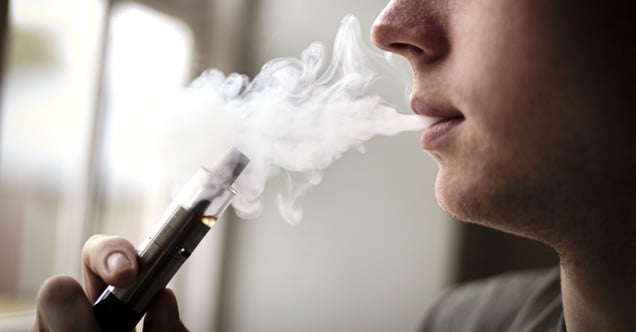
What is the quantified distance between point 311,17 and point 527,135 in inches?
43.9

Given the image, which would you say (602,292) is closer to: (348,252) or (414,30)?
(414,30)

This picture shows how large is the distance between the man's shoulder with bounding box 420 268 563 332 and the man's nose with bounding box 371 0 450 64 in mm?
593

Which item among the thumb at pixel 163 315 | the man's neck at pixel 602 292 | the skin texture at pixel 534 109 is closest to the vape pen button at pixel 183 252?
the thumb at pixel 163 315

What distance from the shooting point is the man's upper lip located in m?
0.78

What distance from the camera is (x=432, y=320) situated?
1461 millimetres

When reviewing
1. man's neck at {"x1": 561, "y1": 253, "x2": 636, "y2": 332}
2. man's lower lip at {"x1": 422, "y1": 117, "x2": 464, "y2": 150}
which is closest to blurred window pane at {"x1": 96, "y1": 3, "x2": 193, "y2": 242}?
man's lower lip at {"x1": 422, "y1": 117, "x2": 464, "y2": 150}

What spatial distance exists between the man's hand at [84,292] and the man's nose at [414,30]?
44 centimetres

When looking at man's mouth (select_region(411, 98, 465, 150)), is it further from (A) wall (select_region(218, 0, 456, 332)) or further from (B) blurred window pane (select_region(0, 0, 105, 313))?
(A) wall (select_region(218, 0, 456, 332))

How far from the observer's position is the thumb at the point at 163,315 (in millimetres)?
844

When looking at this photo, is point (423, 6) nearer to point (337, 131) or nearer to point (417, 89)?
point (417, 89)

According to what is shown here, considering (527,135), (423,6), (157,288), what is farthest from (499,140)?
(157,288)

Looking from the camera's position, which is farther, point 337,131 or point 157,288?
point 337,131

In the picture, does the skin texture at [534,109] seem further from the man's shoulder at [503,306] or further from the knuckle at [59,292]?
the knuckle at [59,292]

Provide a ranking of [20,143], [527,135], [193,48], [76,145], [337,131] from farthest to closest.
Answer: [193,48]
[76,145]
[20,143]
[337,131]
[527,135]
